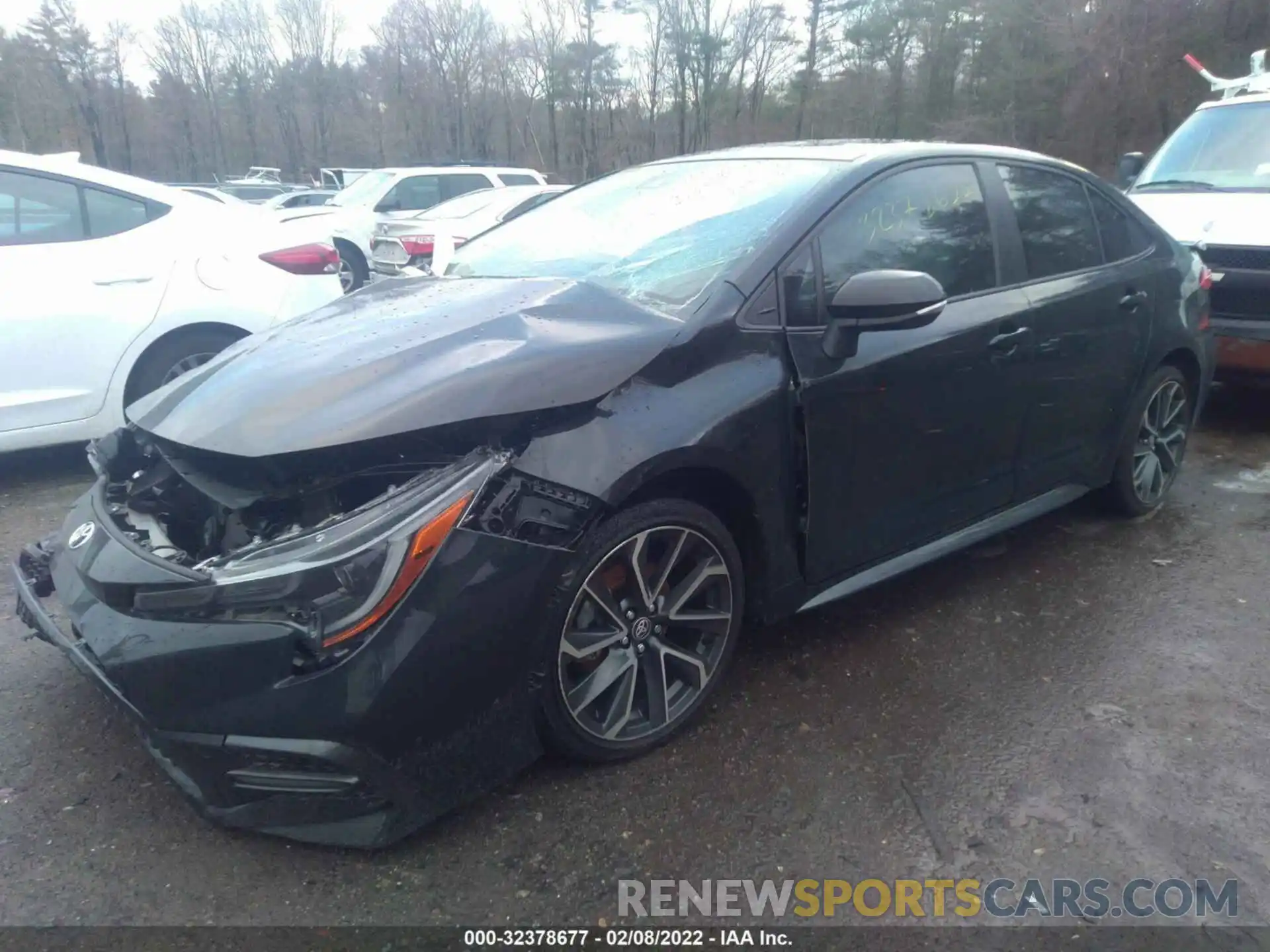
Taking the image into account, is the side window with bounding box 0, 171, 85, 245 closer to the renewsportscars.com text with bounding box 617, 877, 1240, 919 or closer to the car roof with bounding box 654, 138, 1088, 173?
the car roof with bounding box 654, 138, 1088, 173

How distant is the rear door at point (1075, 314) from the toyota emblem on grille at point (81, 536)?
3.12 metres

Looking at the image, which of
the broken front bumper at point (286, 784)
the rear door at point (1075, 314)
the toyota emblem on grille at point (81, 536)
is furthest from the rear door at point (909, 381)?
the toyota emblem on grille at point (81, 536)

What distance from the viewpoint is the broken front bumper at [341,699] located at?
78.4 inches

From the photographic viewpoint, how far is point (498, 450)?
7.23 ft

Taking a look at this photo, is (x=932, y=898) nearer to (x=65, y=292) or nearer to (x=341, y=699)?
(x=341, y=699)

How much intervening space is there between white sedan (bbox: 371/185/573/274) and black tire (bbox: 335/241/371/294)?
2.35m

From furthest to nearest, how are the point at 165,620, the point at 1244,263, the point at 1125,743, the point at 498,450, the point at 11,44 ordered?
the point at 11,44 < the point at 1244,263 < the point at 1125,743 < the point at 498,450 < the point at 165,620

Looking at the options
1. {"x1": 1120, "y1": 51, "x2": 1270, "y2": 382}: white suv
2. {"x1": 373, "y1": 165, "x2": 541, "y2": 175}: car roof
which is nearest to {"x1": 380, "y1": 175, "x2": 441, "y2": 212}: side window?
{"x1": 373, "y1": 165, "x2": 541, "y2": 175}: car roof

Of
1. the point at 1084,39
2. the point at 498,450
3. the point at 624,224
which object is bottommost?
the point at 498,450

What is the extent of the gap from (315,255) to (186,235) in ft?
2.16

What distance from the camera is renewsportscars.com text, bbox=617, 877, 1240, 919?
2.11m

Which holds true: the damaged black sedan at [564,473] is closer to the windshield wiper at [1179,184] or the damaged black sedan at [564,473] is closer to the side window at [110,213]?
the side window at [110,213]

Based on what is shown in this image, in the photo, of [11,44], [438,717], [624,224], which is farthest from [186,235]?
[11,44]

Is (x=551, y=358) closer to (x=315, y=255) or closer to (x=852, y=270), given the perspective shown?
(x=852, y=270)
